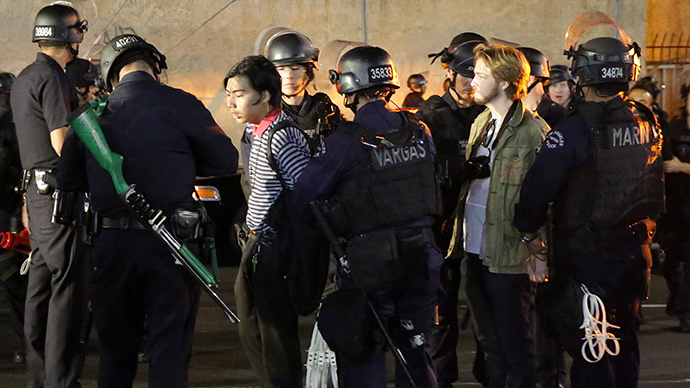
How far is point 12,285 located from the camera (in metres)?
7.14

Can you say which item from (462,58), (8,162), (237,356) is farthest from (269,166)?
(8,162)

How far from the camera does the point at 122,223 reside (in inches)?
168

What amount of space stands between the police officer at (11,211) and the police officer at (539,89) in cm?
364

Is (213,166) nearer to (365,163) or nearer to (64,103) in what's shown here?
(365,163)

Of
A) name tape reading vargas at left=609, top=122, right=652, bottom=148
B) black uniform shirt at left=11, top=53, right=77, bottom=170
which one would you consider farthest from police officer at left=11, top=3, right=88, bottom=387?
name tape reading vargas at left=609, top=122, right=652, bottom=148

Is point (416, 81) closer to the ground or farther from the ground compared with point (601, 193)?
farther from the ground

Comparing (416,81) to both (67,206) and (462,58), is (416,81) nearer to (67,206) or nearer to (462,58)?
(462,58)

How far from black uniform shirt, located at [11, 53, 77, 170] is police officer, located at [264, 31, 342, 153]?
1247mm

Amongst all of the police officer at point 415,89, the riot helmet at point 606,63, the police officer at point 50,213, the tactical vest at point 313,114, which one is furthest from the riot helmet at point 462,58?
the police officer at point 415,89

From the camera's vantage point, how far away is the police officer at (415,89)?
12883 mm

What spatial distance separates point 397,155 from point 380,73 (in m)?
0.42

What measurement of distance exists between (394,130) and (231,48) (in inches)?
374

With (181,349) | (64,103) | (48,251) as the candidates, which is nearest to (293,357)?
(181,349)

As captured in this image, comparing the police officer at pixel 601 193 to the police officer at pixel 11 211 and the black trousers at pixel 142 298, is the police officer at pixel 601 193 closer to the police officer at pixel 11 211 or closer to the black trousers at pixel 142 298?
the black trousers at pixel 142 298
